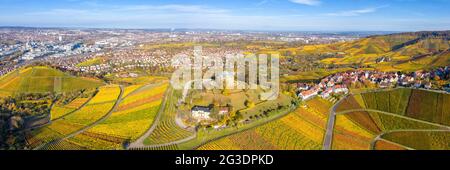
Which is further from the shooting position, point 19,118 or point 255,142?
point 19,118

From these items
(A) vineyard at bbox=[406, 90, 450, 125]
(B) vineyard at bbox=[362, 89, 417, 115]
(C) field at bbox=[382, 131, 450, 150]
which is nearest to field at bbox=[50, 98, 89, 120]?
(C) field at bbox=[382, 131, 450, 150]

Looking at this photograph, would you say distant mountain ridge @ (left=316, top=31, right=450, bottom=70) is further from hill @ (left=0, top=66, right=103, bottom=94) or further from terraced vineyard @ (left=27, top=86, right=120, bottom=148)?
hill @ (left=0, top=66, right=103, bottom=94)

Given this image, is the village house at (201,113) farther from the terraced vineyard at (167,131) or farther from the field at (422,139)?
the field at (422,139)

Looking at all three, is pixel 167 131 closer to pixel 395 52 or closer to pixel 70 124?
pixel 70 124

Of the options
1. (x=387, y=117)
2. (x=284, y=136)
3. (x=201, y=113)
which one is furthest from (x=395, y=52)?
(x=201, y=113)

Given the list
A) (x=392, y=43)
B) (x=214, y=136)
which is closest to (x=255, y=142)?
(x=214, y=136)

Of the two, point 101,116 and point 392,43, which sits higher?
point 392,43

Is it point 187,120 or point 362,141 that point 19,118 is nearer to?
point 187,120

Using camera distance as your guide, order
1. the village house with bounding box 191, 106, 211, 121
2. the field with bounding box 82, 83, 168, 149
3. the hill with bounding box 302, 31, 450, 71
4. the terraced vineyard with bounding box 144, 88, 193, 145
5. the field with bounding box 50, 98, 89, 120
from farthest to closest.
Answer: the hill with bounding box 302, 31, 450, 71 < the field with bounding box 50, 98, 89, 120 < the village house with bounding box 191, 106, 211, 121 < the field with bounding box 82, 83, 168, 149 < the terraced vineyard with bounding box 144, 88, 193, 145
